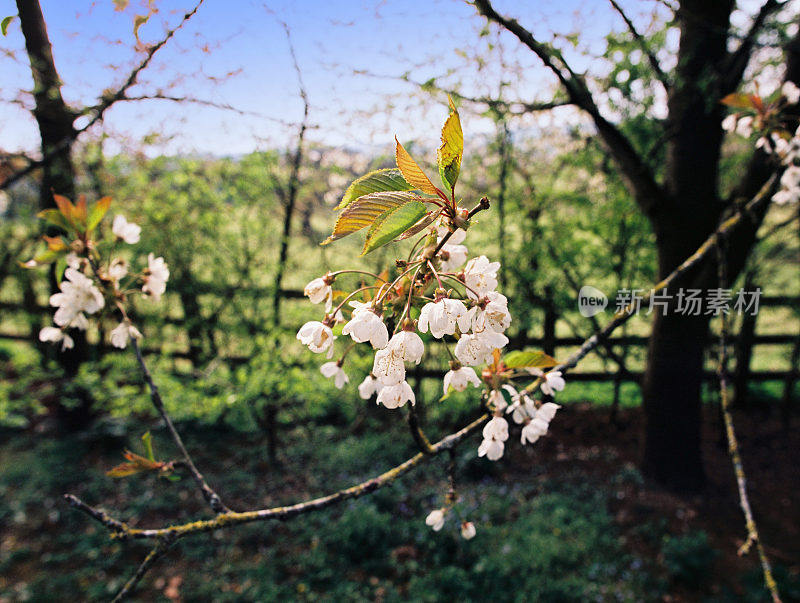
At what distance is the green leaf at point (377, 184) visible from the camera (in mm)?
525

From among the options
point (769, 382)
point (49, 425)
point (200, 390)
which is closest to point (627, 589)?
point (200, 390)

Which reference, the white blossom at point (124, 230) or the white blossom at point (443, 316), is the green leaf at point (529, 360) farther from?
the white blossom at point (124, 230)

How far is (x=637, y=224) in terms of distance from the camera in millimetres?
3418

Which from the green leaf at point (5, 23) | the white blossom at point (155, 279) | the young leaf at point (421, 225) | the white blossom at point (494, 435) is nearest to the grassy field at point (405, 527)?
the white blossom at point (494, 435)

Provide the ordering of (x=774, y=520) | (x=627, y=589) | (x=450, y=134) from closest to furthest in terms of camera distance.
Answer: (x=450, y=134), (x=627, y=589), (x=774, y=520)

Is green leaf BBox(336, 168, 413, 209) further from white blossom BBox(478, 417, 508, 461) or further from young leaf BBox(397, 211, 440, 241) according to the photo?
white blossom BBox(478, 417, 508, 461)

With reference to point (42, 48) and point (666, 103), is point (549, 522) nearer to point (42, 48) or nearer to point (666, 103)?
point (666, 103)

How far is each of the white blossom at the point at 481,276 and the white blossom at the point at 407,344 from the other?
0.42ft

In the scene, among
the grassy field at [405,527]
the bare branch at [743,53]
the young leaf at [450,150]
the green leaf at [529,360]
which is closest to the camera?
the young leaf at [450,150]

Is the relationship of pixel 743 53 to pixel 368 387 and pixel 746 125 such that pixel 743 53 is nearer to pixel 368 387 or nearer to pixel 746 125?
pixel 746 125

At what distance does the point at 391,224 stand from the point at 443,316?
13 cm

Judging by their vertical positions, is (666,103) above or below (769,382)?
above

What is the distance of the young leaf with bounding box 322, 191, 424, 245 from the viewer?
0.50 metres

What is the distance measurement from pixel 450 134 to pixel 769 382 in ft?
21.3
